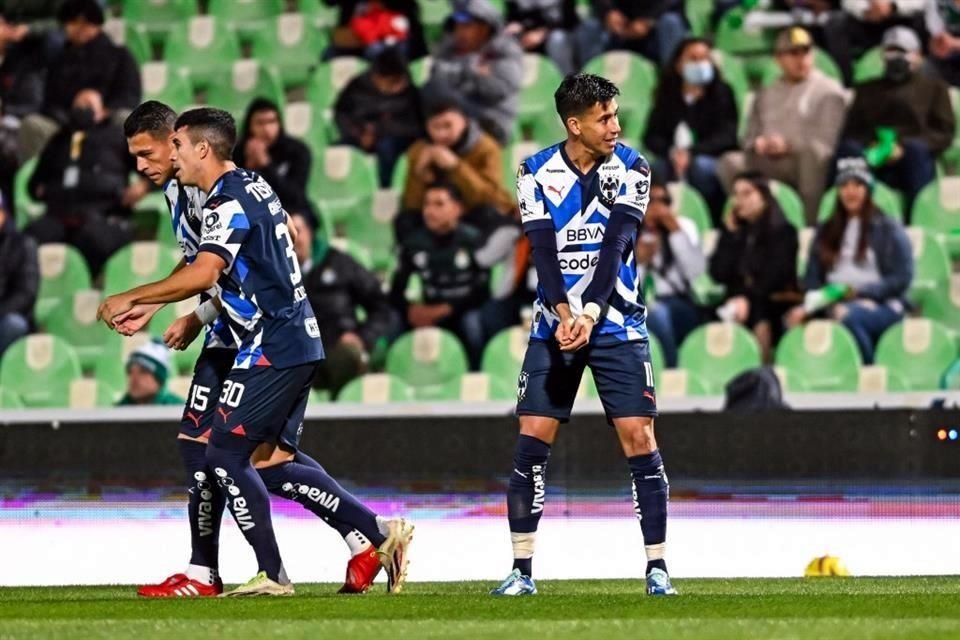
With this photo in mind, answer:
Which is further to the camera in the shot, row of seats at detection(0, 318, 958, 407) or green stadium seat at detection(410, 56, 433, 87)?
green stadium seat at detection(410, 56, 433, 87)

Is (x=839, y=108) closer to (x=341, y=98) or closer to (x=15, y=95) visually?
(x=341, y=98)

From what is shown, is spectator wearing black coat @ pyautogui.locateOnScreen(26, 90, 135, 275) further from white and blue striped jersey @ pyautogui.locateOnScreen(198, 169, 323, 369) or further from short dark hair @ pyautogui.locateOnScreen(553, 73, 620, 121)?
short dark hair @ pyautogui.locateOnScreen(553, 73, 620, 121)

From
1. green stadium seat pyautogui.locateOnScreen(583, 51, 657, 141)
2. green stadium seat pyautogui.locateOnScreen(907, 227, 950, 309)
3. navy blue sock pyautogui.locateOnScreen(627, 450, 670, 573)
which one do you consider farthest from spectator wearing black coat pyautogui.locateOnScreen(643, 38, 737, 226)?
navy blue sock pyautogui.locateOnScreen(627, 450, 670, 573)

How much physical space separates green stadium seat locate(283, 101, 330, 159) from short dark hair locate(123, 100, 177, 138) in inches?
326

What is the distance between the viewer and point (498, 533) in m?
9.52

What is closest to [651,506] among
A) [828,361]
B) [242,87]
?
[828,361]

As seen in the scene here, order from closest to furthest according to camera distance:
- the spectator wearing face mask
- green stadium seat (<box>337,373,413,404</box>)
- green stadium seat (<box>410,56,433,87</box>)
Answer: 1. the spectator wearing face mask
2. green stadium seat (<box>337,373,413,404</box>)
3. green stadium seat (<box>410,56,433,87</box>)

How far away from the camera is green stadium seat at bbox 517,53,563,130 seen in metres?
14.2

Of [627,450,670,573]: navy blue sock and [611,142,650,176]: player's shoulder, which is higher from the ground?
[611,142,650,176]: player's shoulder

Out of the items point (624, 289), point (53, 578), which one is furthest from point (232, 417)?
point (53, 578)

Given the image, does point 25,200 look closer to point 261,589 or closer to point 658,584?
point 261,589

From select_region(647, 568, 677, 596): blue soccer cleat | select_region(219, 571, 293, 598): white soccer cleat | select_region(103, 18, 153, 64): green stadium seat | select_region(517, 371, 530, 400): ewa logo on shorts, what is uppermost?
select_region(103, 18, 153, 64): green stadium seat

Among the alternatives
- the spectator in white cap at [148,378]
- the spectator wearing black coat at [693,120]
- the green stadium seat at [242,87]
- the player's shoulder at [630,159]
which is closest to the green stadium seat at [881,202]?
the spectator wearing black coat at [693,120]

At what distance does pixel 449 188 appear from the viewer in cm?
1364
